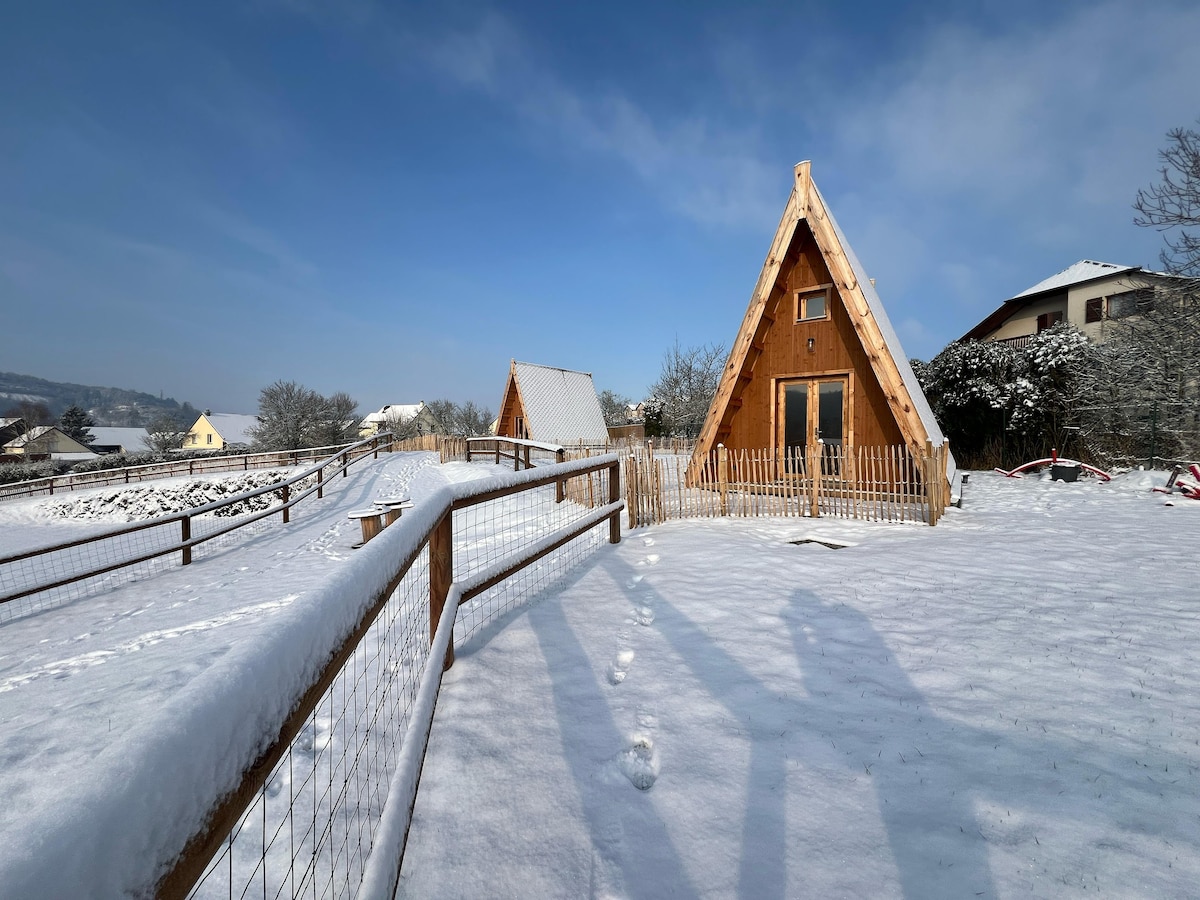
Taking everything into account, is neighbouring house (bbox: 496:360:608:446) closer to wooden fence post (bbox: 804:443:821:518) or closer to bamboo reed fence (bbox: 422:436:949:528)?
bamboo reed fence (bbox: 422:436:949:528)

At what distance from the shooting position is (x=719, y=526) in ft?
27.2

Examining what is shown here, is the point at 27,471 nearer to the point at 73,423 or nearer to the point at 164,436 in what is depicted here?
the point at 164,436

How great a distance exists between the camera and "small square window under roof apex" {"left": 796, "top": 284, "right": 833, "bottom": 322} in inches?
438

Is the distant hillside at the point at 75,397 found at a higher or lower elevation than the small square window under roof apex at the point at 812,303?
higher

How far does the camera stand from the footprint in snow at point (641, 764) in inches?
98.7

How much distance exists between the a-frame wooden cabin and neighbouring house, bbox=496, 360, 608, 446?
502 inches

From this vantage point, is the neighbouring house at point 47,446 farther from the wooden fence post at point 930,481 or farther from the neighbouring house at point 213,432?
the wooden fence post at point 930,481

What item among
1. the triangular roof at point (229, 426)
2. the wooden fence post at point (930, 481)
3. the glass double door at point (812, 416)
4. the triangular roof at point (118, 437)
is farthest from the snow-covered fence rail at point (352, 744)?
the triangular roof at point (118, 437)

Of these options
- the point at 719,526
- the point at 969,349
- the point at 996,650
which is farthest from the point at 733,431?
the point at 969,349

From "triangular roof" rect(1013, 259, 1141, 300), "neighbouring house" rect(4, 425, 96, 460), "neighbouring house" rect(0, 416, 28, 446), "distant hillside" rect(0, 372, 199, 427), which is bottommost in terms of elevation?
"neighbouring house" rect(4, 425, 96, 460)

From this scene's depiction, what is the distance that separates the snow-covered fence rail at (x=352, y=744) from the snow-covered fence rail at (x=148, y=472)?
24487 millimetres

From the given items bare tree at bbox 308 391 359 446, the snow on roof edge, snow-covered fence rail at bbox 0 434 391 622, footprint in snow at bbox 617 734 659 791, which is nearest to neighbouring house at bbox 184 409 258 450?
bare tree at bbox 308 391 359 446

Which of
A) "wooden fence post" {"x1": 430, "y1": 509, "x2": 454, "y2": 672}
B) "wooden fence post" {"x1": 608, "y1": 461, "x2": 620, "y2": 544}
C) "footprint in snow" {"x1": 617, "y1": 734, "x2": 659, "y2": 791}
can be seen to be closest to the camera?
"footprint in snow" {"x1": 617, "y1": 734, "x2": 659, "y2": 791}

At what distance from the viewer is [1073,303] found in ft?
82.1
